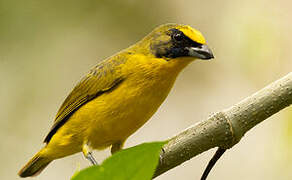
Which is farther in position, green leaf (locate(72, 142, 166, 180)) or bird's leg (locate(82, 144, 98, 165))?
bird's leg (locate(82, 144, 98, 165))

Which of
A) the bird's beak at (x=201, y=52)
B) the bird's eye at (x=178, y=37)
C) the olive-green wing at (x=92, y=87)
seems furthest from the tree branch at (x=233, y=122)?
the olive-green wing at (x=92, y=87)

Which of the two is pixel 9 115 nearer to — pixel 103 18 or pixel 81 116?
pixel 103 18

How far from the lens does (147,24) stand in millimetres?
6488

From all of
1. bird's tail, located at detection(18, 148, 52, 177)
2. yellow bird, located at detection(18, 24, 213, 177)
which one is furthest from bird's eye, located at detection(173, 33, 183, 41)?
bird's tail, located at detection(18, 148, 52, 177)

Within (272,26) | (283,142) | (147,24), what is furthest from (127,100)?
(147,24)

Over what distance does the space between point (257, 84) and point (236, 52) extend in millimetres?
486

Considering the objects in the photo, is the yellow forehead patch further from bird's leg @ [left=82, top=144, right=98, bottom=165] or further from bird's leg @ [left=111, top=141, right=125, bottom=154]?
bird's leg @ [left=82, top=144, right=98, bottom=165]

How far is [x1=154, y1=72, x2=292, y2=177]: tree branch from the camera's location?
186cm

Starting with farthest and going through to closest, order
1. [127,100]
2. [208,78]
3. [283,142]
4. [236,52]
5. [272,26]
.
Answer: [208,78] < [236,52] < [272,26] < [283,142] < [127,100]

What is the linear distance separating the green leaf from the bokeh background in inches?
177

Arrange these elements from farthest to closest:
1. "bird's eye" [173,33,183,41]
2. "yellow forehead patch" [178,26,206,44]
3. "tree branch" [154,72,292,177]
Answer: "bird's eye" [173,33,183,41] → "yellow forehead patch" [178,26,206,44] → "tree branch" [154,72,292,177]

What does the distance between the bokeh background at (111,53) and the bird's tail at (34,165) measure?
5.06 ft

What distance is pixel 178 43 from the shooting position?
3166mm

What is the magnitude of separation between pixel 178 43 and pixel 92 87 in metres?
0.76
